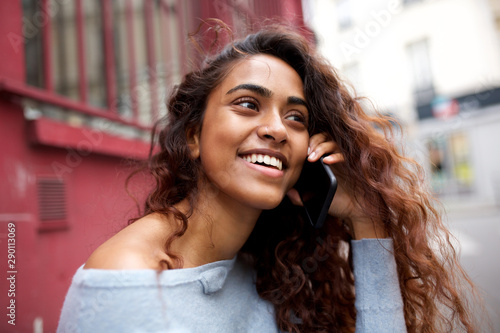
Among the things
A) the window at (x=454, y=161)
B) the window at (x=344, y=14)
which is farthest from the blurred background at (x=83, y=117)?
the window at (x=344, y=14)

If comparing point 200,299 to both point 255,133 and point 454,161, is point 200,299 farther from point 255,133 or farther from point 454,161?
point 454,161

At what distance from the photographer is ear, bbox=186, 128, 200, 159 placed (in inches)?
61.4

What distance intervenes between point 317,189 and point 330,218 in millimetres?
296

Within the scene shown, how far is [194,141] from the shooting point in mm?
1589

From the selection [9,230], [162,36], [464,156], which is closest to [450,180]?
[464,156]

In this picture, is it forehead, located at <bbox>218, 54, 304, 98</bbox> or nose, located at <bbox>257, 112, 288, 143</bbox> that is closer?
nose, located at <bbox>257, 112, 288, 143</bbox>

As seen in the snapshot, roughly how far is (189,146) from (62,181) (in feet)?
3.22

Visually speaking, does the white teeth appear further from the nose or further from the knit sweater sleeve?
the knit sweater sleeve

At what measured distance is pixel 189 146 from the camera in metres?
1.57

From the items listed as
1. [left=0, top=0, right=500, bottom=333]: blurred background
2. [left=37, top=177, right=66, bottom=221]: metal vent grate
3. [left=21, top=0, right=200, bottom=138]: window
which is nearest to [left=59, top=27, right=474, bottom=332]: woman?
[left=0, top=0, right=500, bottom=333]: blurred background

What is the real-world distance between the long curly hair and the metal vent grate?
71 centimetres

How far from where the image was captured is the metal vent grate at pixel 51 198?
6.42ft

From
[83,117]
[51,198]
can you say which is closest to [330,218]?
[51,198]

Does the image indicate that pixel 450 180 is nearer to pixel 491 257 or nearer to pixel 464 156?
pixel 464 156
